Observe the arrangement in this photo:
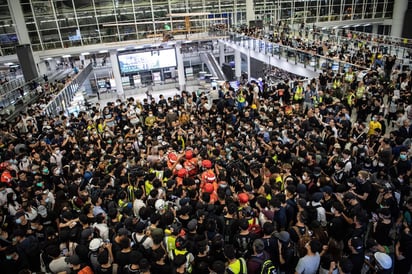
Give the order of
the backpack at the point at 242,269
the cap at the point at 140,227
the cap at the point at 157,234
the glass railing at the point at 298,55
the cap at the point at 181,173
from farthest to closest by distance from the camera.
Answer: the glass railing at the point at 298,55
the cap at the point at 181,173
the cap at the point at 140,227
the cap at the point at 157,234
the backpack at the point at 242,269

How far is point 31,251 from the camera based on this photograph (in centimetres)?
439

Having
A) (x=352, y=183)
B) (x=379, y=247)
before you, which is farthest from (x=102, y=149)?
(x=379, y=247)

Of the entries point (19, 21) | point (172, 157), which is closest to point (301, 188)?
point (172, 157)

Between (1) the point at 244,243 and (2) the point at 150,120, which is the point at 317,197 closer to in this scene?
(1) the point at 244,243

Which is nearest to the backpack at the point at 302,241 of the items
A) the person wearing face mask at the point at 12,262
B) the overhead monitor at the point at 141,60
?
the person wearing face mask at the point at 12,262

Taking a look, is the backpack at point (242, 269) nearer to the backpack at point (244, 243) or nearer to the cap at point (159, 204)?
the backpack at point (244, 243)

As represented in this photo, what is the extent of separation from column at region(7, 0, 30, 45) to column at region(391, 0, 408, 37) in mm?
34853

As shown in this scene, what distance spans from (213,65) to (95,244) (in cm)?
2417

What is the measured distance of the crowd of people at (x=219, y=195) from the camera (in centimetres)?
383

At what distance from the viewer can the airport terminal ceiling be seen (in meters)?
22.0

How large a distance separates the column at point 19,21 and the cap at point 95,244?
23.0 m

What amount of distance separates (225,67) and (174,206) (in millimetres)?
21427

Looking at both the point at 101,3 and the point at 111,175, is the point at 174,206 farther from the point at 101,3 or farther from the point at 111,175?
the point at 101,3

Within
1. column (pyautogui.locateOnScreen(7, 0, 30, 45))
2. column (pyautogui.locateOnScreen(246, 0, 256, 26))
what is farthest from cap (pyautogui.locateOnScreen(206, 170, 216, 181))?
column (pyautogui.locateOnScreen(246, 0, 256, 26))
